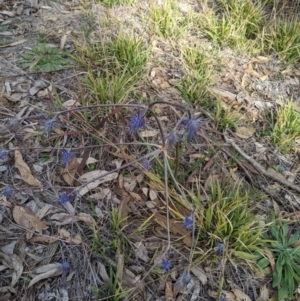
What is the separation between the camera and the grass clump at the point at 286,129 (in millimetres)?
2512

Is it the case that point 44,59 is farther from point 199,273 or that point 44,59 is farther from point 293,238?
point 293,238

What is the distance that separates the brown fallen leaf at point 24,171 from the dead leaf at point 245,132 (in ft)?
4.15

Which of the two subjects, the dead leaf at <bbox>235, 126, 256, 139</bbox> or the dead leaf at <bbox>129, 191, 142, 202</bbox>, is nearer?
the dead leaf at <bbox>129, 191, 142, 202</bbox>

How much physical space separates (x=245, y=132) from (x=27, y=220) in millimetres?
1436

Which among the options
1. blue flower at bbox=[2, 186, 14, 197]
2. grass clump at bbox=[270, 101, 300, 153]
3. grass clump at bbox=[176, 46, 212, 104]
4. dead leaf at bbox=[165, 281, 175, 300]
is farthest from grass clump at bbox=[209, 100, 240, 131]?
blue flower at bbox=[2, 186, 14, 197]

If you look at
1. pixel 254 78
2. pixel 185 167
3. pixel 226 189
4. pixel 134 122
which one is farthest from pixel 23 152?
pixel 254 78

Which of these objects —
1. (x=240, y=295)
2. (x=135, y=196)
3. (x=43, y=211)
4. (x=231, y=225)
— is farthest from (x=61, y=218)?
(x=240, y=295)

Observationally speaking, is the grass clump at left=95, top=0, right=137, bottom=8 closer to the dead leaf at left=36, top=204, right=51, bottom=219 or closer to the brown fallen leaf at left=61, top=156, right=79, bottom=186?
the brown fallen leaf at left=61, top=156, right=79, bottom=186

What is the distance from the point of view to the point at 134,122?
5.90ft

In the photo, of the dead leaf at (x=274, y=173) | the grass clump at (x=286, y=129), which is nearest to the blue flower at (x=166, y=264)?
the dead leaf at (x=274, y=173)

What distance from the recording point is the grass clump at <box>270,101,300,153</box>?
2512mm

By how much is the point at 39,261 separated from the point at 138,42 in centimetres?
154

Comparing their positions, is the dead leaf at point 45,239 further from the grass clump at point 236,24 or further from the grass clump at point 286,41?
the grass clump at point 286,41

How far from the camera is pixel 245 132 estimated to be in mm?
2568
